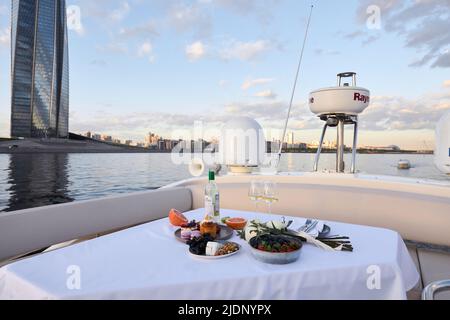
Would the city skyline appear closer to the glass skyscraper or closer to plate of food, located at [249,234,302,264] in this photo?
plate of food, located at [249,234,302,264]

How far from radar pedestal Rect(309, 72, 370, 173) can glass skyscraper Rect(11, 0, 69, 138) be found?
3617 centimetres

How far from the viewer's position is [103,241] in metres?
1.31

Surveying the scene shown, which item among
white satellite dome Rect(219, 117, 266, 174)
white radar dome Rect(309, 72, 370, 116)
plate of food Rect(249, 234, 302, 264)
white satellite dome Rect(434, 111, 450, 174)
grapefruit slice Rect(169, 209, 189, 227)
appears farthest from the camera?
white satellite dome Rect(219, 117, 266, 174)

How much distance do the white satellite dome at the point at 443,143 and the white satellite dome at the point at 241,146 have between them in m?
1.68

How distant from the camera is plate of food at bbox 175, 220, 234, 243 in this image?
51.6 inches

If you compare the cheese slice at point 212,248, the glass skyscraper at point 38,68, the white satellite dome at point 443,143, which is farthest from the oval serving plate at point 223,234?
the glass skyscraper at point 38,68

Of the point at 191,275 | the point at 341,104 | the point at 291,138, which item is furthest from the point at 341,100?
the point at 191,275

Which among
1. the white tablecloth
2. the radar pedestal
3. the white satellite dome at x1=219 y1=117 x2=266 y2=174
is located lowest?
the white tablecloth

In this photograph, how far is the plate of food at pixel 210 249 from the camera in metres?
1.10

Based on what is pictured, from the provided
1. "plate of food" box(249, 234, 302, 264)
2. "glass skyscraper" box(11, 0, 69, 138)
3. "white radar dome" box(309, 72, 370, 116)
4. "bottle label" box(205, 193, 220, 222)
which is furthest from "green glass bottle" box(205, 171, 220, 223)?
"glass skyscraper" box(11, 0, 69, 138)

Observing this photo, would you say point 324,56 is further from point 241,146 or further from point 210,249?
point 210,249

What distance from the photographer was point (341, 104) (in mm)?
3141

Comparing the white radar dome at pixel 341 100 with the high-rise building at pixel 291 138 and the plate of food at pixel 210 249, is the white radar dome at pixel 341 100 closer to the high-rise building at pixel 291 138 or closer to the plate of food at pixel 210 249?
the high-rise building at pixel 291 138

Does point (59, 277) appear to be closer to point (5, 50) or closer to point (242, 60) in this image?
point (242, 60)
